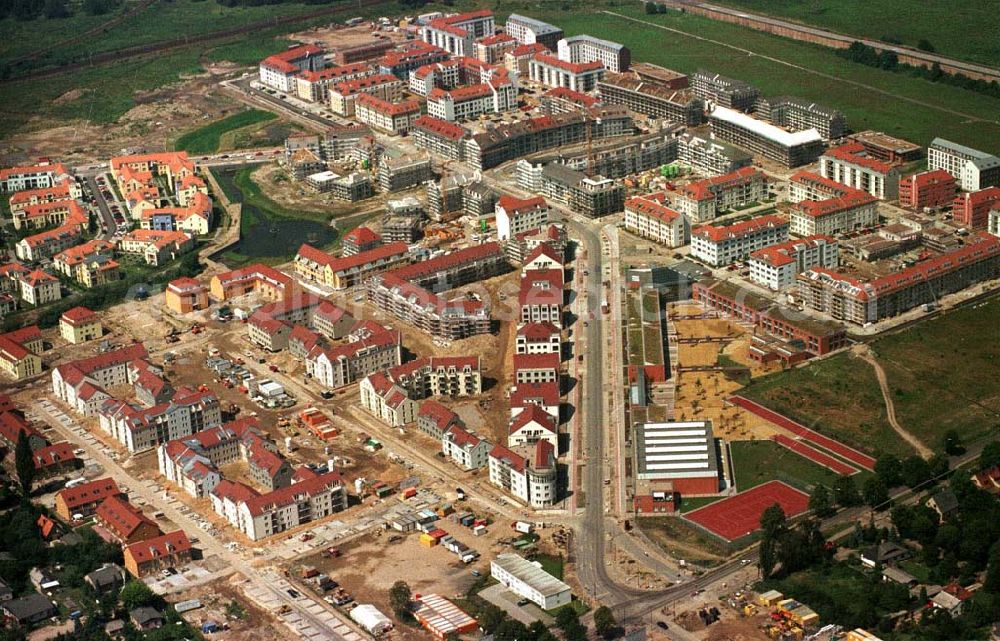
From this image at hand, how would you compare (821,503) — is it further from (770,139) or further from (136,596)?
(770,139)

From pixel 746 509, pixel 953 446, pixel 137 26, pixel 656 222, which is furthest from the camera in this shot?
pixel 137 26

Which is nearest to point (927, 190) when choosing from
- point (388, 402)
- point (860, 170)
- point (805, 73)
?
point (860, 170)

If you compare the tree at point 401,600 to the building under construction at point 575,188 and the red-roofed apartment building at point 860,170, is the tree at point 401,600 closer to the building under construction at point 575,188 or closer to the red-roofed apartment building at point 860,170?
the building under construction at point 575,188

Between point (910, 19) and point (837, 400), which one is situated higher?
point (910, 19)

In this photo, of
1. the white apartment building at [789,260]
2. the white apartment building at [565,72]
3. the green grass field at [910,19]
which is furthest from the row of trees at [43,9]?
the white apartment building at [789,260]

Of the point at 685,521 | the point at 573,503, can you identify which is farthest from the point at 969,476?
the point at 573,503

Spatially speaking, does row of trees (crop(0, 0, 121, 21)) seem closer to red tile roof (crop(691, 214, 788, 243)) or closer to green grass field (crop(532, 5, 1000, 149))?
green grass field (crop(532, 5, 1000, 149))

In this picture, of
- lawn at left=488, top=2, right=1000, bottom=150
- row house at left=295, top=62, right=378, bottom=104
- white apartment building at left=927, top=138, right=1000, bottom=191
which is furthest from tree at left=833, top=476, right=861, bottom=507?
row house at left=295, top=62, right=378, bottom=104
